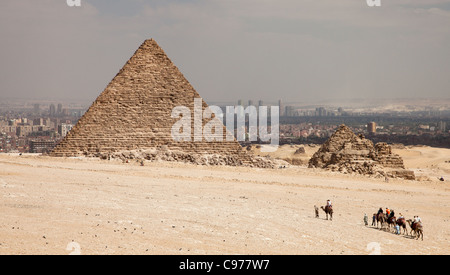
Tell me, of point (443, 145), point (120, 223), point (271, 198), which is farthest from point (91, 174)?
point (443, 145)

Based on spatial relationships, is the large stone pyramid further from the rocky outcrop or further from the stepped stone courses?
the stepped stone courses

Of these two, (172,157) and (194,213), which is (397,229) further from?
(172,157)

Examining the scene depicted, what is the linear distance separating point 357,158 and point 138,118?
486 inches

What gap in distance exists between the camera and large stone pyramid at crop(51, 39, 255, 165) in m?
31.4

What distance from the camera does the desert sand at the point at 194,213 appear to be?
10.6 m

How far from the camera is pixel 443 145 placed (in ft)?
306

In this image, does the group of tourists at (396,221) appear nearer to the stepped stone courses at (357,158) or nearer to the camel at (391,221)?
the camel at (391,221)

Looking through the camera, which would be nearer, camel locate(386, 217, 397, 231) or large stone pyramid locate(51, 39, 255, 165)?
camel locate(386, 217, 397, 231)

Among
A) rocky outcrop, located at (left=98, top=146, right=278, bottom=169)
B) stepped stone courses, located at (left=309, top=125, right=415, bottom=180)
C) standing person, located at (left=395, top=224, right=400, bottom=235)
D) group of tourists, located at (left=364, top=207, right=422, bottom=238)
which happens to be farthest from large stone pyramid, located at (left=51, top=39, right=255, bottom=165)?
standing person, located at (left=395, top=224, right=400, bottom=235)

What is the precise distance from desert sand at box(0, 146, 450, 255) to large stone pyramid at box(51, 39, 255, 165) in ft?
14.5

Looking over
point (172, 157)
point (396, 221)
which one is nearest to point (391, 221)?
point (396, 221)

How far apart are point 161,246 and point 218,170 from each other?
63.7 feet

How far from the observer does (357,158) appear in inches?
1215
